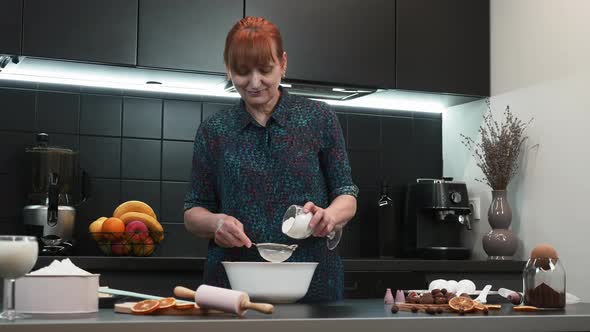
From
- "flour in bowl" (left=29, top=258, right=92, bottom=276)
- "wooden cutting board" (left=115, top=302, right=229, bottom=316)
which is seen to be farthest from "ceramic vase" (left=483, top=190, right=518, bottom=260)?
"flour in bowl" (left=29, top=258, right=92, bottom=276)

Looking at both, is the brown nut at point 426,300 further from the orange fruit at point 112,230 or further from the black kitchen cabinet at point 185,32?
the black kitchen cabinet at point 185,32

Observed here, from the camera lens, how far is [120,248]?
114 inches

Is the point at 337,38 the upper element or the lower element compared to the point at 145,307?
upper

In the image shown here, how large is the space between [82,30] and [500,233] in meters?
1.75

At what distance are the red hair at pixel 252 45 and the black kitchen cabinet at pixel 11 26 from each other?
3.97ft

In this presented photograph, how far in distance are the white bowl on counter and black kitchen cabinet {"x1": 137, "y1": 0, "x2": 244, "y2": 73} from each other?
1.84m

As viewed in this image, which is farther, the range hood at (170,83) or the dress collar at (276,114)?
the range hood at (170,83)

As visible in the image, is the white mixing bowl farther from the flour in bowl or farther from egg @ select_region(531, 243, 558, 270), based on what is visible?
egg @ select_region(531, 243, 558, 270)

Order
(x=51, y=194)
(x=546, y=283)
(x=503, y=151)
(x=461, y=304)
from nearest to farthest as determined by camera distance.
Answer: (x=461, y=304)
(x=546, y=283)
(x=51, y=194)
(x=503, y=151)

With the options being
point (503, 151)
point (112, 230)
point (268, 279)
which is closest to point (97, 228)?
point (112, 230)

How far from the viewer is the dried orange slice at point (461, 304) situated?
1.54 meters

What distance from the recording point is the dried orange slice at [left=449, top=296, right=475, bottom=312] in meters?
1.54

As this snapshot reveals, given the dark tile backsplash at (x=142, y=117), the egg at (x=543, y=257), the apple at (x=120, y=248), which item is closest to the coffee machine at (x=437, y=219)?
the dark tile backsplash at (x=142, y=117)

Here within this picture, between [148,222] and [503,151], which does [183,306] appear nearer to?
[148,222]
